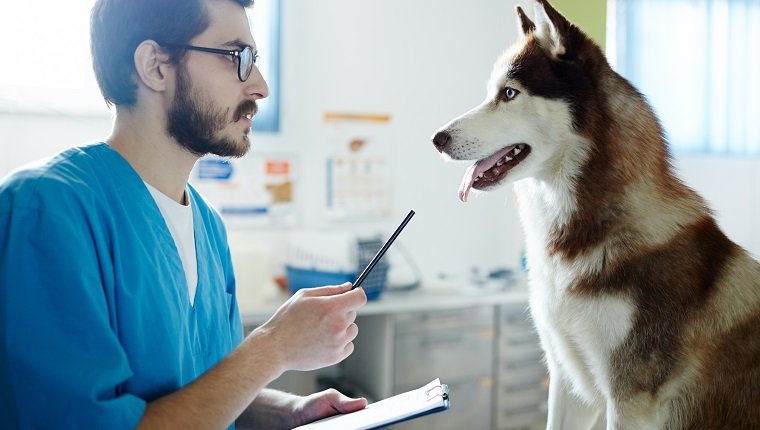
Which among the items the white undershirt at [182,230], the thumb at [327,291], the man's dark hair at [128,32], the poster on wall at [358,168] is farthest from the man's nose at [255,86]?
the poster on wall at [358,168]

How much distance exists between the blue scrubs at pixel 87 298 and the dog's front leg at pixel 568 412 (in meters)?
0.56

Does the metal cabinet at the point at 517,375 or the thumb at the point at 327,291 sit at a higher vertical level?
the thumb at the point at 327,291

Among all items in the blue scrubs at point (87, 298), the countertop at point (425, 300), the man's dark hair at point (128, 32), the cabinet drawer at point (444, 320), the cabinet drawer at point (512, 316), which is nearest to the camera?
the blue scrubs at point (87, 298)

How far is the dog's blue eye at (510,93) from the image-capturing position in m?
0.99

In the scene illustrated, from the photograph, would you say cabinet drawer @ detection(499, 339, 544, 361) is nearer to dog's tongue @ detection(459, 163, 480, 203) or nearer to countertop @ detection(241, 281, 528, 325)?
countertop @ detection(241, 281, 528, 325)

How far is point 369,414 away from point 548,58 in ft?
1.95

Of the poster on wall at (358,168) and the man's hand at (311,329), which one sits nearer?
the man's hand at (311,329)

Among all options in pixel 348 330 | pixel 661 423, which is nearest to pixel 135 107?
pixel 348 330

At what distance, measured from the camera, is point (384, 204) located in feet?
9.50

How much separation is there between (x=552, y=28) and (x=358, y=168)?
1946mm

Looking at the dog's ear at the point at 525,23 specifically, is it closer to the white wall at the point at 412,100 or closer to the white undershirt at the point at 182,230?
the white undershirt at the point at 182,230

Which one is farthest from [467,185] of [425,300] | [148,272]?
[425,300]

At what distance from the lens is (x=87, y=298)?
74cm

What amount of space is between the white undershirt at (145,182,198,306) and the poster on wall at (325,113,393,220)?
175 centimetres
